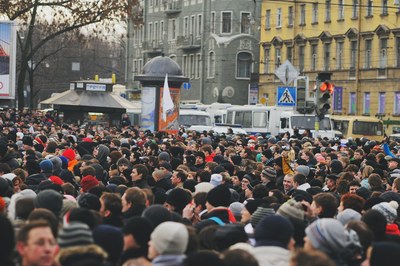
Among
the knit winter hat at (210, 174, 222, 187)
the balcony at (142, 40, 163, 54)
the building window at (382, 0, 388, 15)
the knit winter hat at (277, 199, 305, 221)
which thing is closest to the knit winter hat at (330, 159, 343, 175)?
the knit winter hat at (210, 174, 222, 187)

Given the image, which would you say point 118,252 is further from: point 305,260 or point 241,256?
point 305,260

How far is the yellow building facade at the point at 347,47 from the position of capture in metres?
66.7

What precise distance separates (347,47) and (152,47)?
2983 cm

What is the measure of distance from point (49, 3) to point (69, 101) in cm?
399

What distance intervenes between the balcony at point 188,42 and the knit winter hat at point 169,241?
264 feet

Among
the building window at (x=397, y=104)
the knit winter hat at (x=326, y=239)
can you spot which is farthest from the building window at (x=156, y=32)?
the knit winter hat at (x=326, y=239)

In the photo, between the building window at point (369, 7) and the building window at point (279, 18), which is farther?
the building window at point (279, 18)

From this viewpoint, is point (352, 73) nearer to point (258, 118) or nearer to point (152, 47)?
point (258, 118)

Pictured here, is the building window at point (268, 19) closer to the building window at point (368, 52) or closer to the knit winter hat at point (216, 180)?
the building window at point (368, 52)

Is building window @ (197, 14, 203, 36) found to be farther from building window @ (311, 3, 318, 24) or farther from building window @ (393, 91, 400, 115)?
building window @ (393, 91, 400, 115)

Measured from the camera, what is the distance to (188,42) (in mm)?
90250

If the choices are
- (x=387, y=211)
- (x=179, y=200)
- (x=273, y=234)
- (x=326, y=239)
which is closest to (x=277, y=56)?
(x=179, y=200)

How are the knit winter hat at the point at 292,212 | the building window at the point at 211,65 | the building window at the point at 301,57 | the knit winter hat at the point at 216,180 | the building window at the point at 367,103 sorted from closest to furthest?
the knit winter hat at the point at 292,212
the knit winter hat at the point at 216,180
the building window at the point at 367,103
the building window at the point at 301,57
the building window at the point at 211,65

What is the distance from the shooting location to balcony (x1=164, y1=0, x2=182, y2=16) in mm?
92938
